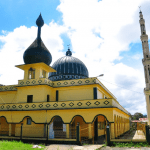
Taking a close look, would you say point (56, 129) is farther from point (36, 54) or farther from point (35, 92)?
point (36, 54)

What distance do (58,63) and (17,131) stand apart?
520 inches

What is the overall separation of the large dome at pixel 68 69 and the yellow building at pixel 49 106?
12.3ft

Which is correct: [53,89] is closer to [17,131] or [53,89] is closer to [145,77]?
[17,131]

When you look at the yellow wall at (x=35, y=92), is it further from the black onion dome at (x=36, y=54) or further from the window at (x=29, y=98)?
the black onion dome at (x=36, y=54)

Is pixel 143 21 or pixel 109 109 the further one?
pixel 143 21

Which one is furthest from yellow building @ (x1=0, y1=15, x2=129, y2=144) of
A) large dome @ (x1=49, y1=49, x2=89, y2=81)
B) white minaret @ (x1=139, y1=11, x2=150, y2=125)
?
white minaret @ (x1=139, y1=11, x2=150, y2=125)

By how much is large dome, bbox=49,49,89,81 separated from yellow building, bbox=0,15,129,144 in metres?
3.76

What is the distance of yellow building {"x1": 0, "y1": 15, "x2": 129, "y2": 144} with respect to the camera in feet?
60.1

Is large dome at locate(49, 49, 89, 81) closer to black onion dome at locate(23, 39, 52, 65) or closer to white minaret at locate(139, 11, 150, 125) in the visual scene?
black onion dome at locate(23, 39, 52, 65)

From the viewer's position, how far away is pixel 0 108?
2214 centimetres

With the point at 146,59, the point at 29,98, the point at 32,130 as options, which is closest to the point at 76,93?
the point at 29,98

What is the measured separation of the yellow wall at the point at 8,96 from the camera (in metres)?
24.4

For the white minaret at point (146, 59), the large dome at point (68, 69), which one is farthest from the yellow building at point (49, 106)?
the white minaret at point (146, 59)

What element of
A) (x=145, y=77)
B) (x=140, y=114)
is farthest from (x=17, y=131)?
(x=140, y=114)
